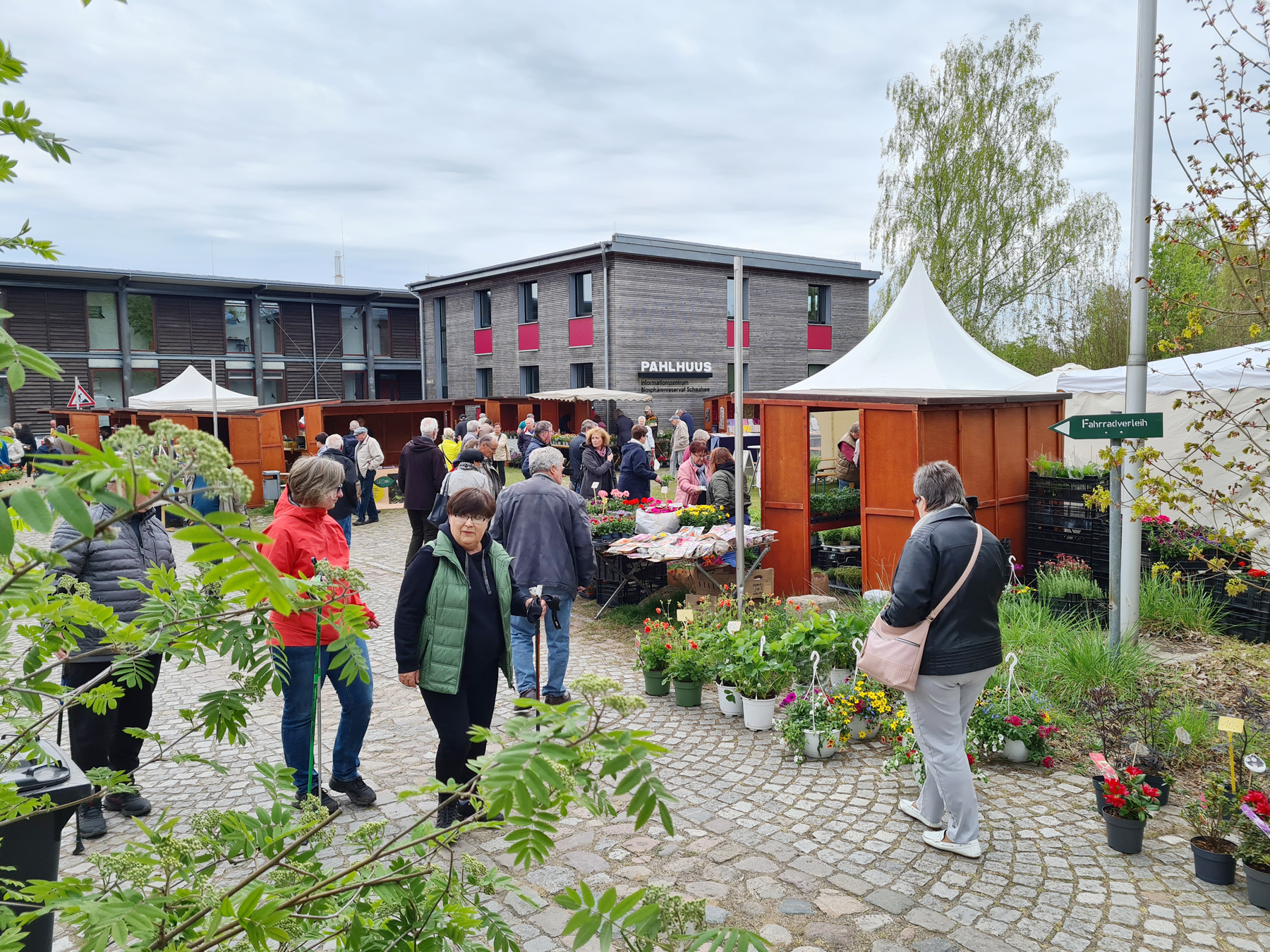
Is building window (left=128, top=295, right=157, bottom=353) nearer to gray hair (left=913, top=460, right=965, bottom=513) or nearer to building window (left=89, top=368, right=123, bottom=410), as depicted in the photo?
building window (left=89, top=368, right=123, bottom=410)

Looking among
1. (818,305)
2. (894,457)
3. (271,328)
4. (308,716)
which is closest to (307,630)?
(308,716)

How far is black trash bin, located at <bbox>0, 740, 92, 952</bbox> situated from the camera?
3234 millimetres

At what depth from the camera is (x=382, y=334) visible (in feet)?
134

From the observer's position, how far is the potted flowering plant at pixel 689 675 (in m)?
6.88

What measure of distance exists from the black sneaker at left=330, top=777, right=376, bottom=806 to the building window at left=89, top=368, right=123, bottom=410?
33661 millimetres

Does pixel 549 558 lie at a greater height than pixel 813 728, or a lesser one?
greater

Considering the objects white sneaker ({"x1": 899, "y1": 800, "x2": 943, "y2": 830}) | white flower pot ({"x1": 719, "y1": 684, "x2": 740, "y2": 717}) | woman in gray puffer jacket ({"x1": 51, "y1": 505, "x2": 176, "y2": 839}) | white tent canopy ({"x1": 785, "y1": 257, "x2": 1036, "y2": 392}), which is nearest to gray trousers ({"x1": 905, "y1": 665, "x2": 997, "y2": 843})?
white sneaker ({"x1": 899, "y1": 800, "x2": 943, "y2": 830})

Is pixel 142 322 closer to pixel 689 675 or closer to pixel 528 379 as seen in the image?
pixel 528 379

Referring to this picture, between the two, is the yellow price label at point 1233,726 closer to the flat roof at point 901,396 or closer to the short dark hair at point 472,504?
the short dark hair at point 472,504

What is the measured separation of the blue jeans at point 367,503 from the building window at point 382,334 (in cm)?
2436

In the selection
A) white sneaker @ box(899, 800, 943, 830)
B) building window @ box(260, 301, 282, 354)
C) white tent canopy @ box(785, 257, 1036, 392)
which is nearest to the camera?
white sneaker @ box(899, 800, 943, 830)

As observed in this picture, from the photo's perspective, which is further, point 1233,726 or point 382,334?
point 382,334

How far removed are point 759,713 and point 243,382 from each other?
116 ft

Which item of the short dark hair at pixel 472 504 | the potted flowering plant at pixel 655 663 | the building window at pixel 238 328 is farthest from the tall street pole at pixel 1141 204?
the building window at pixel 238 328
